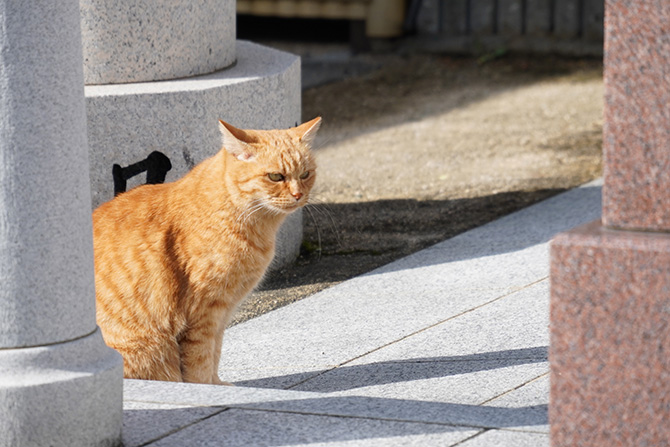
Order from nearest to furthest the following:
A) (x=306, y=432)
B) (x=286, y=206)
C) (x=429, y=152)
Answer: (x=306, y=432) → (x=286, y=206) → (x=429, y=152)

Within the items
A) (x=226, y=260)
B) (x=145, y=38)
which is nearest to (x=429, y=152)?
(x=145, y=38)

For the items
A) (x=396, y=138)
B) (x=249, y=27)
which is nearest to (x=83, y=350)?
(x=396, y=138)

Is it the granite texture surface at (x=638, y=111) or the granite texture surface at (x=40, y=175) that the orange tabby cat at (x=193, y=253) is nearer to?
the granite texture surface at (x=40, y=175)

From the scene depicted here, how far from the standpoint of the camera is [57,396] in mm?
2783

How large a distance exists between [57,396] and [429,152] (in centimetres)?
639

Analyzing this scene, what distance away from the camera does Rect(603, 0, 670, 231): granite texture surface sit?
100 inches

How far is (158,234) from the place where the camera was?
396 cm

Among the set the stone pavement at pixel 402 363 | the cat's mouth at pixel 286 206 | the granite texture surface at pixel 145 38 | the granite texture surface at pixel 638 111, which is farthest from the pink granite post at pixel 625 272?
the granite texture surface at pixel 145 38

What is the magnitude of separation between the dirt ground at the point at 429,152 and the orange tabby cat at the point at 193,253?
117 centimetres

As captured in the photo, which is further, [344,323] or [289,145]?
[344,323]

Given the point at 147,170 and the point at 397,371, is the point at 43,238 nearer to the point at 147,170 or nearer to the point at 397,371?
the point at 397,371

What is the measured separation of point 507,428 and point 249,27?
11.4 meters

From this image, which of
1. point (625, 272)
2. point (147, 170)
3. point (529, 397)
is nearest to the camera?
point (625, 272)

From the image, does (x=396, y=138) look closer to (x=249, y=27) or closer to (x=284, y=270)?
(x=284, y=270)
